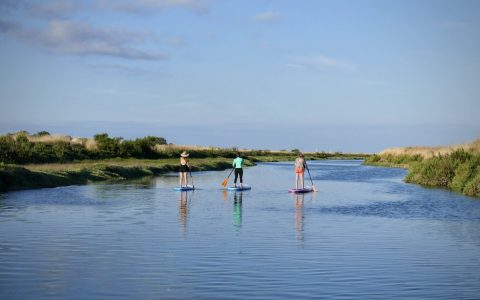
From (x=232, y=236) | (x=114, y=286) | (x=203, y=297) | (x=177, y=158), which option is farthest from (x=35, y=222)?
(x=177, y=158)

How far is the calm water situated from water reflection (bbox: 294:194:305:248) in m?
0.08

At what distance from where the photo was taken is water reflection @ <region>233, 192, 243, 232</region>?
2060 centimetres

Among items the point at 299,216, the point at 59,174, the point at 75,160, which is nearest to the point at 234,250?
the point at 299,216

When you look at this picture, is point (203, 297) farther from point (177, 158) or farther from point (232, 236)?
point (177, 158)

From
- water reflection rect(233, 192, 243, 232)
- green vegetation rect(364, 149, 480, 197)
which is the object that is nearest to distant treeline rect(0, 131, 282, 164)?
water reflection rect(233, 192, 243, 232)

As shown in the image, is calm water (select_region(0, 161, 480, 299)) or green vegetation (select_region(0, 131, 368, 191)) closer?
calm water (select_region(0, 161, 480, 299))

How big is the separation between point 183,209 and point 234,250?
417 inches

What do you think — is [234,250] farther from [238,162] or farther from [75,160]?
[75,160]

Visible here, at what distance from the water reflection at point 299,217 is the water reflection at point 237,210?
74.5 inches

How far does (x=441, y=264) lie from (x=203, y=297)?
6.33 m

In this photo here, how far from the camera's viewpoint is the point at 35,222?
2058cm

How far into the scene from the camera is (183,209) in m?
25.8

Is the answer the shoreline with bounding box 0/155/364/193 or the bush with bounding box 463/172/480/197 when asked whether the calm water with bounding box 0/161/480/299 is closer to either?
Result: the shoreline with bounding box 0/155/364/193

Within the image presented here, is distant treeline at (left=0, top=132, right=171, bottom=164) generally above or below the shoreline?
above
